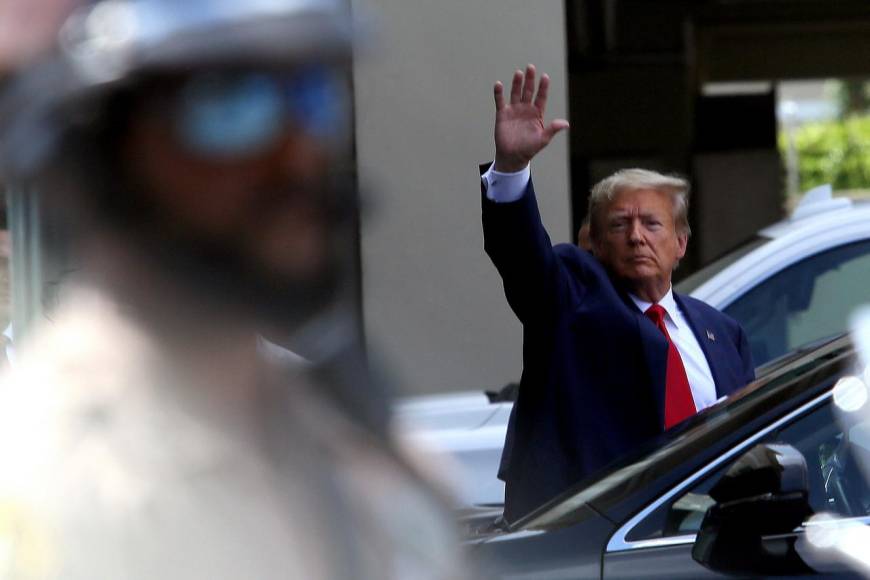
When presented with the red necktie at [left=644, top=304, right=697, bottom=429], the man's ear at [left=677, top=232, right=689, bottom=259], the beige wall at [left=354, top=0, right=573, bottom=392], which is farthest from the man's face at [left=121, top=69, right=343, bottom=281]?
the beige wall at [left=354, top=0, right=573, bottom=392]

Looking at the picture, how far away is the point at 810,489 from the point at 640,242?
3.11ft

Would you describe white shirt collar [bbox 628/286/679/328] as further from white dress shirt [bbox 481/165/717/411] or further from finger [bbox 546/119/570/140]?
finger [bbox 546/119/570/140]

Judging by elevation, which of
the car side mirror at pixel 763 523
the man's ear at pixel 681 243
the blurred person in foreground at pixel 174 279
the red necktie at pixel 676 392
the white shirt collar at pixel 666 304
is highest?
the blurred person in foreground at pixel 174 279

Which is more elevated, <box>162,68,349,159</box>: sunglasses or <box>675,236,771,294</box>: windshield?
<box>162,68,349,159</box>: sunglasses

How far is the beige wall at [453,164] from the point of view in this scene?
7.61 meters

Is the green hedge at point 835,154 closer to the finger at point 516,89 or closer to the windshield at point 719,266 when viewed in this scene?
the windshield at point 719,266

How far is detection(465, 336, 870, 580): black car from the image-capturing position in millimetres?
2986

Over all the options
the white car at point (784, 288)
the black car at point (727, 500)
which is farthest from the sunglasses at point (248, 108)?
the white car at point (784, 288)

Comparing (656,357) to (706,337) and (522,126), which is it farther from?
(522,126)

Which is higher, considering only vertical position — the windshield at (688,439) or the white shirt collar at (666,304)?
the white shirt collar at (666,304)

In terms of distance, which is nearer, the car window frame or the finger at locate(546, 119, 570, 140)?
the car window frame

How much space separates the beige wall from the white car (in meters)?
2.57

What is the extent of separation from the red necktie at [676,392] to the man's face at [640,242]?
0.17 metres

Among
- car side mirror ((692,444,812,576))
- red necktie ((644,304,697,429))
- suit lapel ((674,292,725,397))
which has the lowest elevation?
car side mirror ((692,444,812,576))
